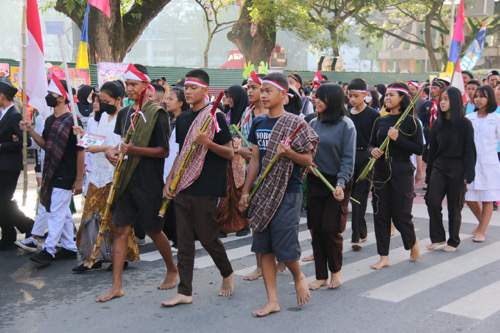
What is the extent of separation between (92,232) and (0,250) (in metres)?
1.63

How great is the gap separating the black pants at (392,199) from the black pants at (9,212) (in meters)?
3.87

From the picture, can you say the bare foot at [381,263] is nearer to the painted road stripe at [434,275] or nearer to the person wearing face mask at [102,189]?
the painted road stripe at [434,275]

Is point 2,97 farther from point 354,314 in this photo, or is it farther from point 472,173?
point 472,173

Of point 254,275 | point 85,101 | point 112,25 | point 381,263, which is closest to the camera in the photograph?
point 254,275

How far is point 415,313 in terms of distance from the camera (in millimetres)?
5398

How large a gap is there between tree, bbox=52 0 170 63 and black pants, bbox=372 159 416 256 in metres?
12.2

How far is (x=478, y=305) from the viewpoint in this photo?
5.63 meters

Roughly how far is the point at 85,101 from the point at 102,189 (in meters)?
4.57

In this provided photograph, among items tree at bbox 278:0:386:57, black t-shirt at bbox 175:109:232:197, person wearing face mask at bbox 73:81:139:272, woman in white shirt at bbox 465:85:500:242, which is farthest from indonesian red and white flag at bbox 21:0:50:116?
tree at bbox 278:0:386:57

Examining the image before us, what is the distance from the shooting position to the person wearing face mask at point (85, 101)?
10.4 meters

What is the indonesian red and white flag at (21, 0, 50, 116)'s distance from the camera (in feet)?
25.0

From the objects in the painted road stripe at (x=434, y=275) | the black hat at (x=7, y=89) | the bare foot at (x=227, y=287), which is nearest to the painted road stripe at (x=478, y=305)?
the painted road stripe at (x=434, y=275)

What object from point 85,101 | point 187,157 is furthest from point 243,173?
point 85,101

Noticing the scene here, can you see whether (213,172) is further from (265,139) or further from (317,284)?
(317,284)
